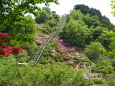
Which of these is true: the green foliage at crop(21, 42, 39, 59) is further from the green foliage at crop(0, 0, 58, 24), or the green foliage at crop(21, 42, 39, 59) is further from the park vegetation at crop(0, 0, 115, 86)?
the green foliage at crop(0, 0, 58, 24)

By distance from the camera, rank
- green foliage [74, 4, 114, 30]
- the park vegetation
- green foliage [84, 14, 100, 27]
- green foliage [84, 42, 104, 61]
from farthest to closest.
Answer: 1. green foliage [74, 4, 114, 30]
2. green foliage [84, 14, 100, 27]
3. green foliage [84, 42, 104, 61]
4. the park vegetation

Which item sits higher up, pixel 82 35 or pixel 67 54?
pixel 82 35

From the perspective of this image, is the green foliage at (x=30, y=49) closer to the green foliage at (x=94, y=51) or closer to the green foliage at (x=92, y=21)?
the green foliage at (x=94, y=51)

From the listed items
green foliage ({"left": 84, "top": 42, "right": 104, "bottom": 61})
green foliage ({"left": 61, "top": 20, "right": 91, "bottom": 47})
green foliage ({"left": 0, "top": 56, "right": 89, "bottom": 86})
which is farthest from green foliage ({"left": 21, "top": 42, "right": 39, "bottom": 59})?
green foliage ({"left": 0, "top": 56, "right": 89, "bottom": 86})

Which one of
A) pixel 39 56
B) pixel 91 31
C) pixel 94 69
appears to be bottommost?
pixel 94 69

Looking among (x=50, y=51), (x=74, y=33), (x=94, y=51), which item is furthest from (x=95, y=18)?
(x=50, y=51)

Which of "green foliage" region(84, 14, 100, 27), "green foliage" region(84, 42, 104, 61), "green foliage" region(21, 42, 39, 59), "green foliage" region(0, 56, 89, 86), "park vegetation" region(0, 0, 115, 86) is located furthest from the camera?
"green foliage" region(84, 14, 100, 27)

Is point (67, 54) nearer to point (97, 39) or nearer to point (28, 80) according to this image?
point (97, 39)

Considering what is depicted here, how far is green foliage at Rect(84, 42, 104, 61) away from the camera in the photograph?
4527cm

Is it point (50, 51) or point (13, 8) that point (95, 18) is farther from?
point (13, 8)

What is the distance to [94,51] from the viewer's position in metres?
46.1

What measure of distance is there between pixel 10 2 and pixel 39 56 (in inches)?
1135

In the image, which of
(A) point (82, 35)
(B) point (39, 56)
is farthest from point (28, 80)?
(A) point (82, 35)

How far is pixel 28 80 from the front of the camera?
54.5 feet
